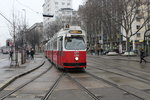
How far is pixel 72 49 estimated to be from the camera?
15766 millimetres

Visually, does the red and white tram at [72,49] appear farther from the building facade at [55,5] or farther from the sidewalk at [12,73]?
the building facade at [55,5]

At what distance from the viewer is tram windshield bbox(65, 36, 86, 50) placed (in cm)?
1587

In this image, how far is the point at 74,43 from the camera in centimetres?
1602

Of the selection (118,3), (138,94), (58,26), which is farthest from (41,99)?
(58,26)

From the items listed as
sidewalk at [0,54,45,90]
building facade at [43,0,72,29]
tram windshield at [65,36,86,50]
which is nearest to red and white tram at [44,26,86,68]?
tram windshield at [65,36,86,50]

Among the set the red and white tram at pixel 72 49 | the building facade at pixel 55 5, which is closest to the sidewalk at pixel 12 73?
the red and white tram at pixel 72 49

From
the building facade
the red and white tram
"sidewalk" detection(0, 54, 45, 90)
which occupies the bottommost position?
"sidewalk" detection(0, 54, 45, 90)

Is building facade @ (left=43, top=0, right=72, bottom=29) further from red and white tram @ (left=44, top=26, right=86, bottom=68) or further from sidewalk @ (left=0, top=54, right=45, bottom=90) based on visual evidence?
red and white tram @ (left=44, top=26, right=86, bottom=68)

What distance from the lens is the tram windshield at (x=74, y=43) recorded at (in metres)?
15.9

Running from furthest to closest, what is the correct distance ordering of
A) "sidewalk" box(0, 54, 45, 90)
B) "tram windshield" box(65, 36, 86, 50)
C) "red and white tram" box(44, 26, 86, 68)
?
"tram windshield" box(65, 36, 86, 50)
"red and white tram" box(44, 26, 86, 68)
"sidewalk" box(0, 54, 45, 90)

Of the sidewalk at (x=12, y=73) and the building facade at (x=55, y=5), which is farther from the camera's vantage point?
the building facade at (x=55, y=5)

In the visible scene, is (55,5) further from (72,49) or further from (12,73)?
(72,49)

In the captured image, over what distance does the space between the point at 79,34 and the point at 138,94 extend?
8.76 meters

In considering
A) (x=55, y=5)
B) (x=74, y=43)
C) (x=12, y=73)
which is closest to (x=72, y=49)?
(x=74, y=43)
